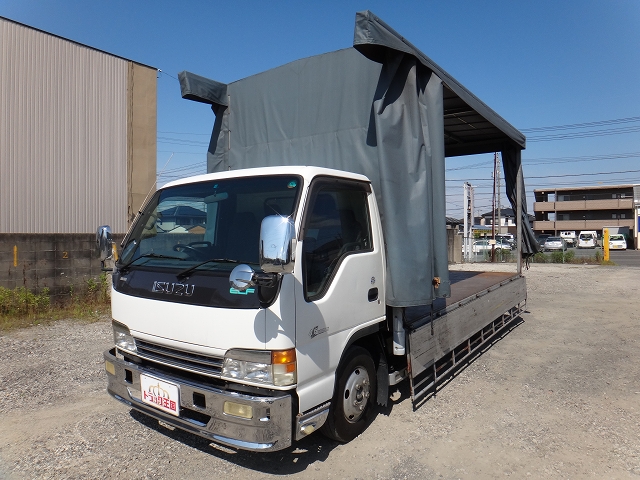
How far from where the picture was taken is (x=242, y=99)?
4676 mm

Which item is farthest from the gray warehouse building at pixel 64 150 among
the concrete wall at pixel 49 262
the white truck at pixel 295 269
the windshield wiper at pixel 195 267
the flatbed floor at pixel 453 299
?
the flatbed floor at pixel 453 299

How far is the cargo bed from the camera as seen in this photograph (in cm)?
395

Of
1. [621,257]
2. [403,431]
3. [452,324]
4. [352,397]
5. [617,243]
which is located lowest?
[403,431]

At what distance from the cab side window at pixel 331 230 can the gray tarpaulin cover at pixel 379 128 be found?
23 centimetres

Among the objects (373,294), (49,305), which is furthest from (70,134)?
(373,294)

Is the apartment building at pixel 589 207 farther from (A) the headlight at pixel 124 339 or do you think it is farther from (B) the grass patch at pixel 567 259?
(A) the headlight at pixel 124 339

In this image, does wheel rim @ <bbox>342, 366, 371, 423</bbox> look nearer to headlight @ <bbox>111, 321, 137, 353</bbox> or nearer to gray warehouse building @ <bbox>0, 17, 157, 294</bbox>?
headlight @ <bbox>111, 321, 137, 353</bbox>

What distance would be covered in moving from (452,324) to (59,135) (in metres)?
8.95

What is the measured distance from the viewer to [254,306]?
8.76 feet

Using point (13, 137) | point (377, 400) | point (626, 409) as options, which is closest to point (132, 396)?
point (377, 400)

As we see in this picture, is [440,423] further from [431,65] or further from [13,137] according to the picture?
[13,137]

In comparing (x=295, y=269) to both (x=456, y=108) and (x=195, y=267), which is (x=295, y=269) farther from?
(x=456, y=108)

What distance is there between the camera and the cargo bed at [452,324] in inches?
156

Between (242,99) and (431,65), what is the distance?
1.91 m
